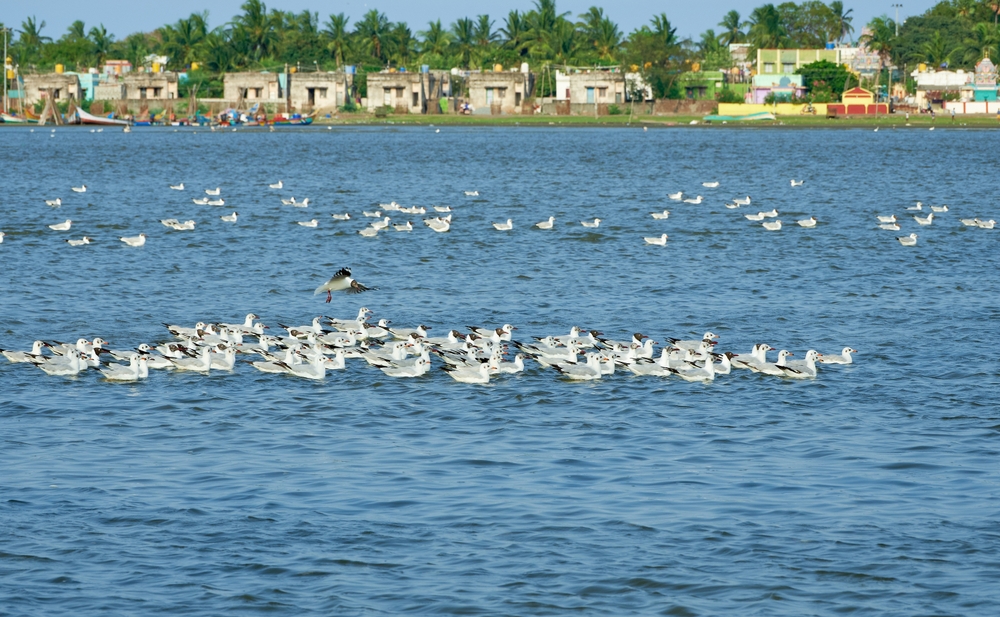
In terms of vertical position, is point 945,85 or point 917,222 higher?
point 945,85

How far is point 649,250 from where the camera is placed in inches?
1676

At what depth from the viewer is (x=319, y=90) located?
183 metres

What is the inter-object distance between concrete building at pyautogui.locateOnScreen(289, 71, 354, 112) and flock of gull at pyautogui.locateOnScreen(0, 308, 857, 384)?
6261 inches

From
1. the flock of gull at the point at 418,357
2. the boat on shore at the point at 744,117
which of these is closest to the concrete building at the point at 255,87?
the boat on shore at the point at 744,117

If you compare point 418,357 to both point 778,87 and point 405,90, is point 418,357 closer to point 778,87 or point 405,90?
point 778,87

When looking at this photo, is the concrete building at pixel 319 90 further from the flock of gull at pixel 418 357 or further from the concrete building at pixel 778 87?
the flock of gull at pixel 418 357

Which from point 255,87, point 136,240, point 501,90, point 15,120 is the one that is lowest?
point 136,240

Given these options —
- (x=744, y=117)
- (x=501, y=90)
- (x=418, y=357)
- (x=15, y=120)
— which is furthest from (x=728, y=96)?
(x=418, y=357)

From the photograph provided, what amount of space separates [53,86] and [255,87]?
28363 mm

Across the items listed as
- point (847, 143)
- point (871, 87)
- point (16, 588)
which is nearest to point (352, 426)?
point (16, 588)

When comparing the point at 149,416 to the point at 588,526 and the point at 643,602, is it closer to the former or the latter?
the point at 588,526

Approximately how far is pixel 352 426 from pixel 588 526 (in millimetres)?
5613

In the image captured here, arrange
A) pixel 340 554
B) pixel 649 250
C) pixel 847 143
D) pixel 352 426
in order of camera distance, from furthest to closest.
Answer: pixel 847 143, pixel 649 250, pixel 352 426, pixel 340 554

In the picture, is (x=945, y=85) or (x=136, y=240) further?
(x=945, y=85)
